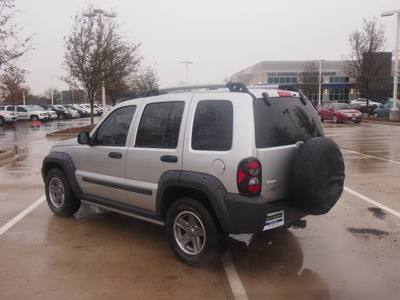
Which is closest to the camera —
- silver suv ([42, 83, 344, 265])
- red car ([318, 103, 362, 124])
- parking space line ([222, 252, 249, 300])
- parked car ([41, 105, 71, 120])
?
parking space line ([222, 252, 249, 300])

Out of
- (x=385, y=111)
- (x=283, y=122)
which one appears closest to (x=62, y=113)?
(x=385, y=111)

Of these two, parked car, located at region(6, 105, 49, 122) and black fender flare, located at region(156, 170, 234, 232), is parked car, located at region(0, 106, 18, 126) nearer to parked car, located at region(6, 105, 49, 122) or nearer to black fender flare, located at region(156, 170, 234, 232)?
parked car, located at region(6, 105, 49, 122)

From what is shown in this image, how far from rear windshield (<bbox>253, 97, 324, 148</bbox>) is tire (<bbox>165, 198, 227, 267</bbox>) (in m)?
0.96

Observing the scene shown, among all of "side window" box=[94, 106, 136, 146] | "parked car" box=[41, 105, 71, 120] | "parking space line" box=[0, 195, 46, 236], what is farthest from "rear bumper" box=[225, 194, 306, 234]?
"parked car" box=[41, 105, 71, 120]

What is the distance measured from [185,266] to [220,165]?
4.09ft

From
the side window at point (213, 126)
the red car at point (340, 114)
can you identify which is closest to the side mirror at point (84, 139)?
the side window at point (213, 126)

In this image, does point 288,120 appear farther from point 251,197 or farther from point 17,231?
point 17,231

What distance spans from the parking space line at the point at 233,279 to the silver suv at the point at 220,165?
21 cm

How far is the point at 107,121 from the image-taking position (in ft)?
17.0

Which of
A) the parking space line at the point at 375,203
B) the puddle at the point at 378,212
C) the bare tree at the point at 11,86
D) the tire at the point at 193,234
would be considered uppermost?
the bare tree at the point at 11,86

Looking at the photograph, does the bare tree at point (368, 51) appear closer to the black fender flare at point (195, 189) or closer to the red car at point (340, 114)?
the red car at point (340, 114)

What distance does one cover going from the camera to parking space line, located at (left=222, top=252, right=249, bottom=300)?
3.48 meters

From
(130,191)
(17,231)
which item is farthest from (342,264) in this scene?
(17,231)

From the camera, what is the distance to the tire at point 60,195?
5680 mm
